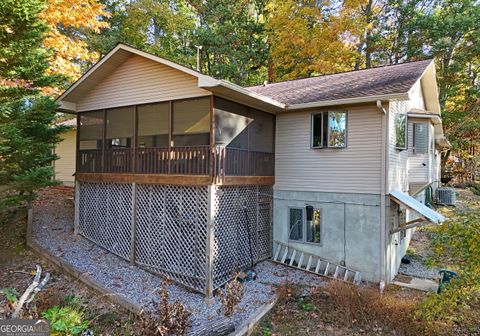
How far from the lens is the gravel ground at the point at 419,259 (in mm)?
10641

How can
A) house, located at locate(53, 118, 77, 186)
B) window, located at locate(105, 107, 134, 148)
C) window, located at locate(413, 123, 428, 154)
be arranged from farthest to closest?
house, located at locate(53, 118, 77, 186) → window, located at locate(413, 123, 428, 154) → window, located at locate(105, 107, 134, 148)

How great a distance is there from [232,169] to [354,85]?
5.45m

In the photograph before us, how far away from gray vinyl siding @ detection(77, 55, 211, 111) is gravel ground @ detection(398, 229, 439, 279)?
27.7ft

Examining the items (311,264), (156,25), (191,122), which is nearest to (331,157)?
(311,264)

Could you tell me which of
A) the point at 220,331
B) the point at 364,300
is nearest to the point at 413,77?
the point at 364,300

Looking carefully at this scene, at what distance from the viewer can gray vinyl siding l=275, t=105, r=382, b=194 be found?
375 inches

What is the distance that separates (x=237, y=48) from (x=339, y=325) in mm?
21869

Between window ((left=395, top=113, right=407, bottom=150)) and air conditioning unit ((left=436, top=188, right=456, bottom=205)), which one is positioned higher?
window ((left=395, top=113, right=407, bottom=150))

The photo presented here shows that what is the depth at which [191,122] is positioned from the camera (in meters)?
9.32

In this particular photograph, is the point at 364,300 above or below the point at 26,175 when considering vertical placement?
below

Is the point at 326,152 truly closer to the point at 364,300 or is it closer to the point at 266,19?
the point at 364,300

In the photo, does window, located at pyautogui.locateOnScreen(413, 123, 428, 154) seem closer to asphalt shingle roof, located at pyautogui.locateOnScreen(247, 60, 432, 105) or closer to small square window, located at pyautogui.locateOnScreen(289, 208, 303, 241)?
asphalt shingle roof, located at pyautogui.locateOnScreen(247, 60, 432, 105)

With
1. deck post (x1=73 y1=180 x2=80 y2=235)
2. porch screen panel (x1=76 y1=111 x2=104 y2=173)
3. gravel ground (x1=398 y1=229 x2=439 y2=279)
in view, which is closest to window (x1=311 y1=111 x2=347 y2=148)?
gravel ground (x1=398 y1=229 x2=439 y2=279)

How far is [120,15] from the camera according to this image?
83.7ft
